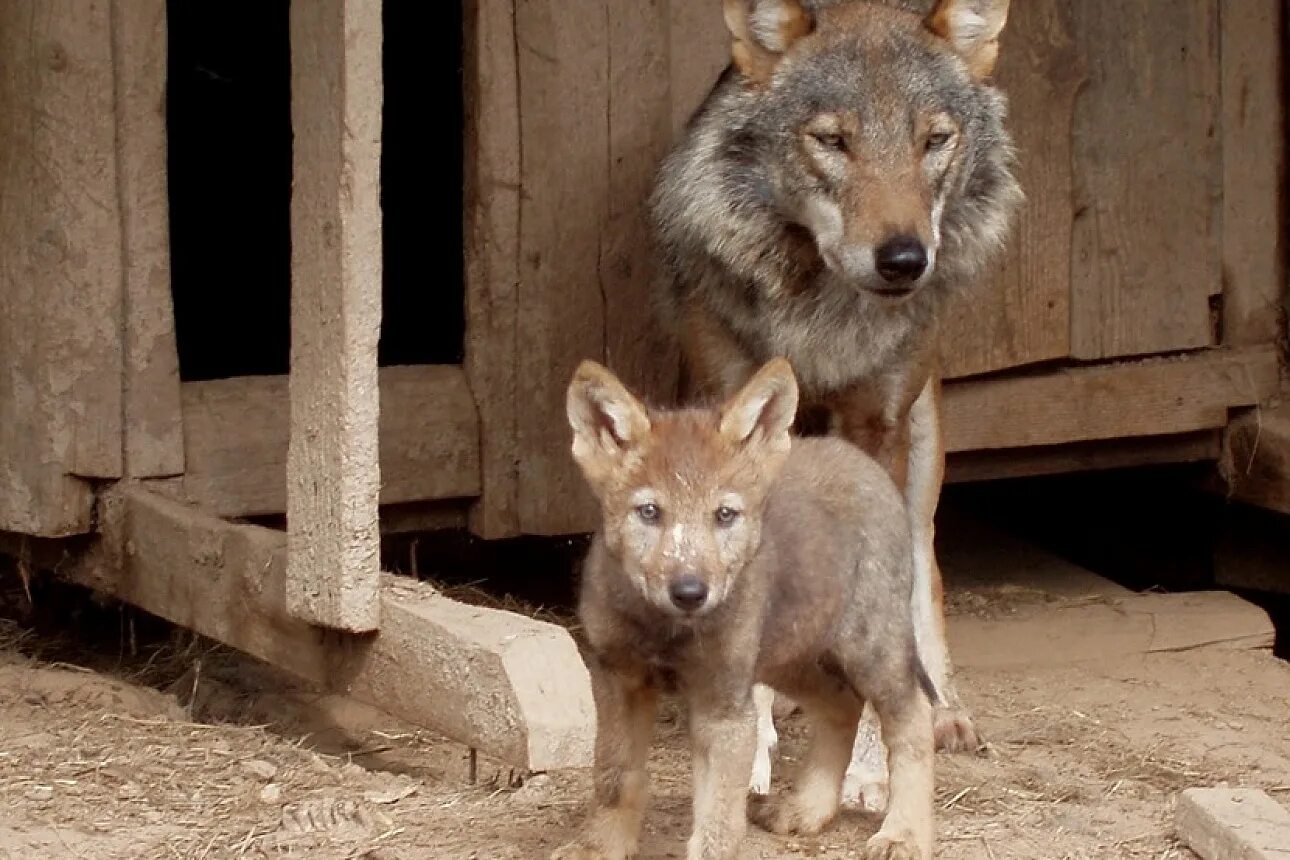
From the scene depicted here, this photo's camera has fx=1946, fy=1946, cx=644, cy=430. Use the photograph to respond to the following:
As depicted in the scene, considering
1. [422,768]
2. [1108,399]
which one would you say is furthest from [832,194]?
[1108,399]

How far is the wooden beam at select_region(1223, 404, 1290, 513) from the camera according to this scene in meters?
7.70

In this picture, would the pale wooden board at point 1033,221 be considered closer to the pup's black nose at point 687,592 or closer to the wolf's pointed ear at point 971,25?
the wolf's pointed ear at point 971,25

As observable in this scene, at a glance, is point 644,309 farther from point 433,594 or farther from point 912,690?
point 912,690

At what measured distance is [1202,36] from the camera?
7.38m

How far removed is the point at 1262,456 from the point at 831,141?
306cm

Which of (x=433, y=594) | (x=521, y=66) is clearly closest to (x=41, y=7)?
(x=521, y=66)

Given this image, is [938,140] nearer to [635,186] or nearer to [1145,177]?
[635,186]

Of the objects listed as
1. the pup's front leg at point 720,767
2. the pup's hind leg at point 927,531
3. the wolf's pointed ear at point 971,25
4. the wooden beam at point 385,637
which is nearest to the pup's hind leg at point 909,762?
the pup's front leg at point 720,767

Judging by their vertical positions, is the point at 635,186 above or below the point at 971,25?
below

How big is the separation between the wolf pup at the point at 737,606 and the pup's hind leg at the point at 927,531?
1.37 metres

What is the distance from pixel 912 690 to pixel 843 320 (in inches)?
56.6

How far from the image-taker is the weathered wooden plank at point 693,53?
6524 mm

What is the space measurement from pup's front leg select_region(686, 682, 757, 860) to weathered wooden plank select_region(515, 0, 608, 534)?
246 cm

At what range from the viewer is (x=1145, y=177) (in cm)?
743
